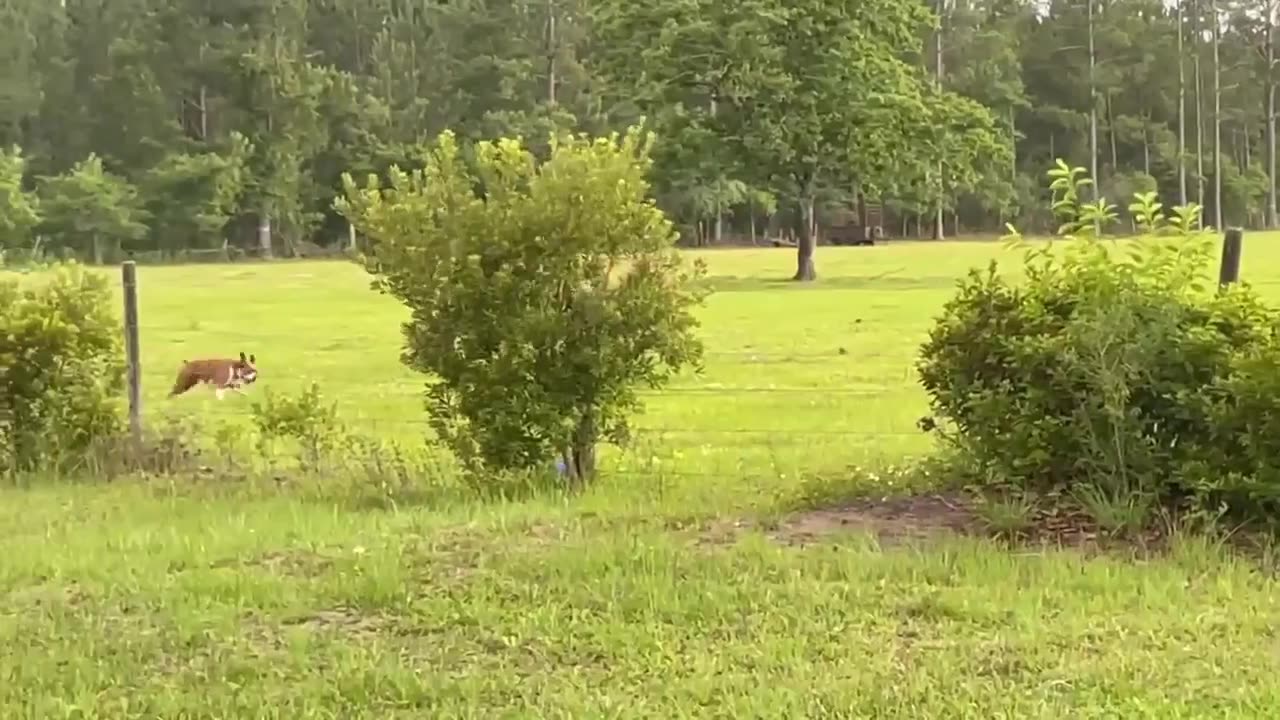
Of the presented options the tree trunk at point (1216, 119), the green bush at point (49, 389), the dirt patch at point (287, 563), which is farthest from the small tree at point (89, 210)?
the dirt patch at point (287, 563)

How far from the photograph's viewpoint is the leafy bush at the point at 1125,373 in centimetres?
700

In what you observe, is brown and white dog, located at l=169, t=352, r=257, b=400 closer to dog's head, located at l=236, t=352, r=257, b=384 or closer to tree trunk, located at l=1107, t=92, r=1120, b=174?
dog's head, located at l=236, t=352, r=257, b=384

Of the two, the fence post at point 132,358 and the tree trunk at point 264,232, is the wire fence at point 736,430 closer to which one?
the fence post at point 132,358

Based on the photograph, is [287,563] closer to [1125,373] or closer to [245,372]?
[1125,373]

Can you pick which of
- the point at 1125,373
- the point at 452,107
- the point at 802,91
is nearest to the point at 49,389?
the point at 1125,373

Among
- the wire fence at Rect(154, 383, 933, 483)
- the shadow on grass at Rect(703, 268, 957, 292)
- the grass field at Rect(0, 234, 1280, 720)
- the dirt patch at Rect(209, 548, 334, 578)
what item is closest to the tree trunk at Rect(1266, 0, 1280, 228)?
the shadow on grass at Rect(703, 268, 957, 292)

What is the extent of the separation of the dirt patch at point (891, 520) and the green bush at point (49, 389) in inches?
208

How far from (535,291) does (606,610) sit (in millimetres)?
3095

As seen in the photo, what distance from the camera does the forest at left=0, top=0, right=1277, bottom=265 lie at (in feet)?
222

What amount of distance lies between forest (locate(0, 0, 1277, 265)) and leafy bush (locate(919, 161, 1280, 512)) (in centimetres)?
3664

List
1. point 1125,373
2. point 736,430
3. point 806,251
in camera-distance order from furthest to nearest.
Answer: point 806,251
point 736,430
point 1125,373

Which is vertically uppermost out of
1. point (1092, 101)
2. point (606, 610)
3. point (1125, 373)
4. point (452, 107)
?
point (1092, 101)

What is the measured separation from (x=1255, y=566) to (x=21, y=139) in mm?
79295

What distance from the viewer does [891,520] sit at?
767cm
